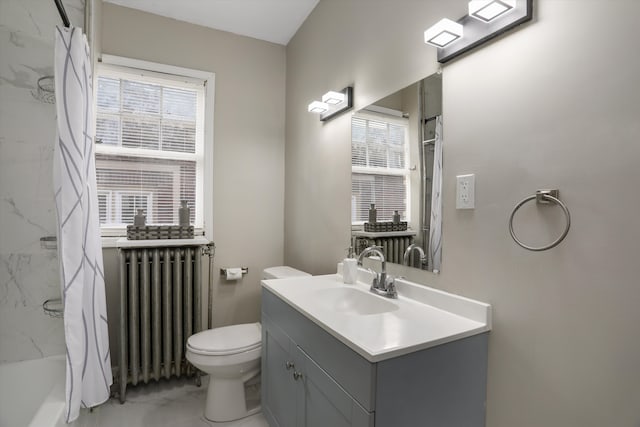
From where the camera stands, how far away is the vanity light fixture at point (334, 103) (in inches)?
75.9

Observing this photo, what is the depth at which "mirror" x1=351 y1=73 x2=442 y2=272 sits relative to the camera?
1.38m

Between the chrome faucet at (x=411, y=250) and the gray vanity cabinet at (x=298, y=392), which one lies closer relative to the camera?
the gray vanity cabinet at (x=298, y=392)

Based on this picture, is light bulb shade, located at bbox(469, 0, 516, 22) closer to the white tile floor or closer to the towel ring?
Result: the towel ring

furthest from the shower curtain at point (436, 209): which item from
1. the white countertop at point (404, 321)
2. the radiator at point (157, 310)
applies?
the radiator at point (157, 310)

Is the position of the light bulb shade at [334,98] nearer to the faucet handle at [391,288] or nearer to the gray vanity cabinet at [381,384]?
the faucet handle at [391,288]

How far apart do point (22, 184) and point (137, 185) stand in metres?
0.70

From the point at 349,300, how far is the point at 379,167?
2.30 ft

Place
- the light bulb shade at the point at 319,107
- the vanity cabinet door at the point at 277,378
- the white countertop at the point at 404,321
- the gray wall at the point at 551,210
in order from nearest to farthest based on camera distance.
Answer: the gray wall at the point at 551,210
the white countertop at the point at 404,321
the vanity cabinet door at the point at 277,378
the light bulb shade at the point at 319,107

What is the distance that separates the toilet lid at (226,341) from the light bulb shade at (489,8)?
6.15 feet

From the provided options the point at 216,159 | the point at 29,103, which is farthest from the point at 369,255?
the point at 29,103

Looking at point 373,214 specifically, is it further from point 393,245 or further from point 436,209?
point 436,209

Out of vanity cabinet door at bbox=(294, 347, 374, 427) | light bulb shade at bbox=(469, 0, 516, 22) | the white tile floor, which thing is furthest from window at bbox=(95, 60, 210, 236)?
light bulb shade at bbox=(469, 0, 516, 22)

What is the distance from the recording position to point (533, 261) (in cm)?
101

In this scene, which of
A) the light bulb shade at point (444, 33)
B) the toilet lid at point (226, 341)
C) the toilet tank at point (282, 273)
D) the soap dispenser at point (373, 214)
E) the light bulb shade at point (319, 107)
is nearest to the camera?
the light bulb shade at point (444, 33)
